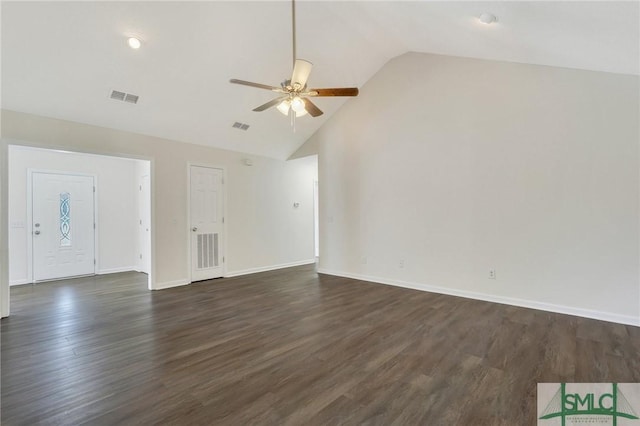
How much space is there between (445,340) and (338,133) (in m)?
4.24

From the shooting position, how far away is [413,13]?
11.3 ft

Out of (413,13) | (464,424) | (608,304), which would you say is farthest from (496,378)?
(413,13)

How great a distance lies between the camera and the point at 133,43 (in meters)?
3.34

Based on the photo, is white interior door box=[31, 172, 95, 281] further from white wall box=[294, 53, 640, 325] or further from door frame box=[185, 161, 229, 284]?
white wall box=[294, 53, 640, 325]

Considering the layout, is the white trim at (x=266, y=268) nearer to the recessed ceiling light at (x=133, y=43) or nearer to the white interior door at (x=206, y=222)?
the white interior door at (x=206, y=222)

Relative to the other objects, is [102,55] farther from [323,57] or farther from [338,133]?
[338,133]

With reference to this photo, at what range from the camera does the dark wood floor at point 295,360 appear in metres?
1.90

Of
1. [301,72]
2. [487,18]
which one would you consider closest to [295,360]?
[301,72]

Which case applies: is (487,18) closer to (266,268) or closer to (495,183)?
(495,183)

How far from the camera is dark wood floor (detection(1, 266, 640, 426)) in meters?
1.90

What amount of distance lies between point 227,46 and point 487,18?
2.95 meters

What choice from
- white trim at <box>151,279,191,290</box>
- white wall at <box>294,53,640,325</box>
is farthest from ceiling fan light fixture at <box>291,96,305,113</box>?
white trim at <box>151,279,191,290</box>

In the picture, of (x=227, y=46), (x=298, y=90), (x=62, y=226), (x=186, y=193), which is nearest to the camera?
(x=298, y=90)

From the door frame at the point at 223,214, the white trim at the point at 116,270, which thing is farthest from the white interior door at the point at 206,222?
the white trim at the point at 116,270
